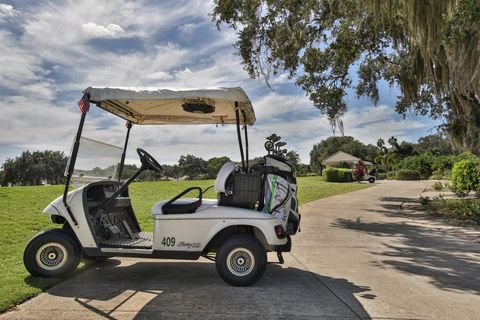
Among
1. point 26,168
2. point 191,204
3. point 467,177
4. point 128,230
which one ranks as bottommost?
point 128,230

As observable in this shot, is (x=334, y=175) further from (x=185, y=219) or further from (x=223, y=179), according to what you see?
(x=185, y=219)

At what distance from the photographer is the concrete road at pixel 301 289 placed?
421 centimetres

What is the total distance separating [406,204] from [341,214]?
14.8 ft

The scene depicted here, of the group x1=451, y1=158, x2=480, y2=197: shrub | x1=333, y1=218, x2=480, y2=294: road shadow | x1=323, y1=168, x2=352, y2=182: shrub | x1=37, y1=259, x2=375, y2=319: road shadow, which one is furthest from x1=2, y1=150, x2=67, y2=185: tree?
x1=37, y1=259, x2=375, y2=319: road shadow

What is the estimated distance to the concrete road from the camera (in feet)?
13.8

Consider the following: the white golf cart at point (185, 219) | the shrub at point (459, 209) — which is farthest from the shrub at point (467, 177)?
the white golf cart at point (185, 219)

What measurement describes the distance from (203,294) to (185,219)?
3.04ft

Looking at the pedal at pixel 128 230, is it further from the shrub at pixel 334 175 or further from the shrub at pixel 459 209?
the shrub at pixel 334 175

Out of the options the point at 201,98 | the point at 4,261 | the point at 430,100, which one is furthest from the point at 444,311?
the point at 430,100

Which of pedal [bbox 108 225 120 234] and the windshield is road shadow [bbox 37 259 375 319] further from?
the windshield

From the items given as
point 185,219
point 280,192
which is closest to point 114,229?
point 185,219

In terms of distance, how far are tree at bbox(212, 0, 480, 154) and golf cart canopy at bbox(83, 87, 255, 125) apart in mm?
4144

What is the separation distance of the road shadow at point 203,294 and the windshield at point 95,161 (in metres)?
1.24

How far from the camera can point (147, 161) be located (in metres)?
5.60
